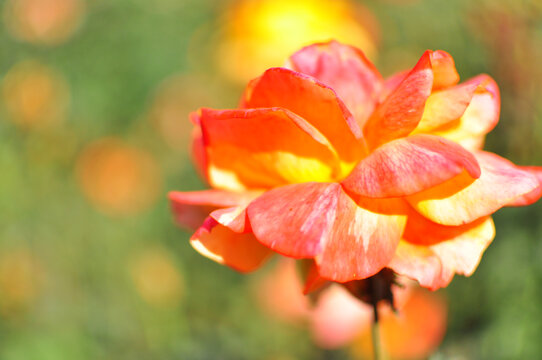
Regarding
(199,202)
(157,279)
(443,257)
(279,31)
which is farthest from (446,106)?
(279,31)

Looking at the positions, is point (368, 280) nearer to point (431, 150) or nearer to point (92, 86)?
point (431, 150)

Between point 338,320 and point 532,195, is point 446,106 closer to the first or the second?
point 532,195

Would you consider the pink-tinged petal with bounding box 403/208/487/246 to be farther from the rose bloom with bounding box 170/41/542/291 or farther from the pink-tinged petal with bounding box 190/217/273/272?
the pink-tinged petal with bounding box 190/217/273/272

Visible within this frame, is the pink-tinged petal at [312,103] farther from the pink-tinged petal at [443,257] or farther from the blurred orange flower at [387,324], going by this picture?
the blurred orange flower at [387,324]

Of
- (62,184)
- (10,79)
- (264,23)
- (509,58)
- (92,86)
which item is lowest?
(62,184)

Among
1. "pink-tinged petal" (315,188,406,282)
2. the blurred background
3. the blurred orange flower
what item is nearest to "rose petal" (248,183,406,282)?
"pink-tinged petal" (315,188,406,282)

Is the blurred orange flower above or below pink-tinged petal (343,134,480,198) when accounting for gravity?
below

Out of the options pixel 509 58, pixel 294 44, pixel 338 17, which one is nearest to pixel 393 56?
pixel 338 17
